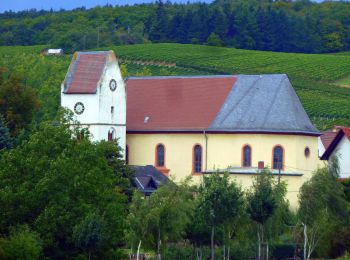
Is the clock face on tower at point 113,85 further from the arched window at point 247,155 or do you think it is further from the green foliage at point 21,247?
the green foliage at point 21,247

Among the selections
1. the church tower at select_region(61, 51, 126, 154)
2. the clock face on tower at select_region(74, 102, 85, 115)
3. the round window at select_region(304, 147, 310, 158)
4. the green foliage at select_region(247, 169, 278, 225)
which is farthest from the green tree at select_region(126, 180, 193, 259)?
the round window at select_region(304, 147, 310, 158)

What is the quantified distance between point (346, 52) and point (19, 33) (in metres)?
51.4

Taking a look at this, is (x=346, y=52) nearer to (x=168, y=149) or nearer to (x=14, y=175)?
Answer: (x=168, y=149)

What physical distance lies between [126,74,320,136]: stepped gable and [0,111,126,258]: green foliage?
2220cm

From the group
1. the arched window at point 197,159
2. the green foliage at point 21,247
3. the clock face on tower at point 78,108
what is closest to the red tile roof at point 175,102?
the arched window at point 197,159

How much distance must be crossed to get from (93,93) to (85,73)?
1.50 metres

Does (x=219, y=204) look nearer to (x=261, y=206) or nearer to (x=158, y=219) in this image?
(x=261, y=206)

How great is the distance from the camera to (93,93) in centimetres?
7906

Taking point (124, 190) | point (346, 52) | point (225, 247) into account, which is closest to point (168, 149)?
point (124, 190)

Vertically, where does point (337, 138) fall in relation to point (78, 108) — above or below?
below

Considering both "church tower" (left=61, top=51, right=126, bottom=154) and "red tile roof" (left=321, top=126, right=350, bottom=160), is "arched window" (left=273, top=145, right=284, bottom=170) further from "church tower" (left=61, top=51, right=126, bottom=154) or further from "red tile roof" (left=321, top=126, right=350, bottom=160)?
"church tower" (left=61, top=51, right=126, bottom=154)

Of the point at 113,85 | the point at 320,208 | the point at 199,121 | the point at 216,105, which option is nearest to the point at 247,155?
the point at 199,121

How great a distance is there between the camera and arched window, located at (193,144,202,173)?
81750mm

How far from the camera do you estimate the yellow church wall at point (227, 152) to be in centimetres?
7888
